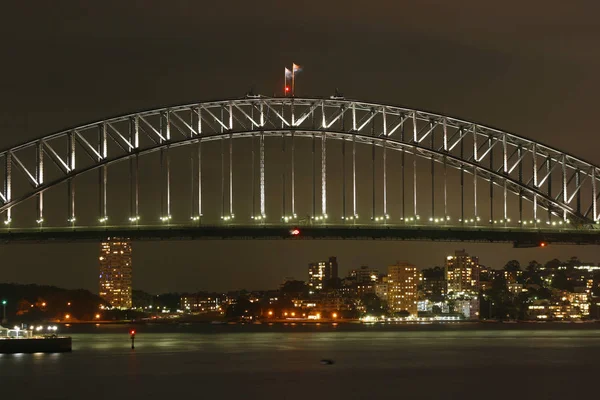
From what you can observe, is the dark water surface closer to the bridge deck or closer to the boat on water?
the boat on water

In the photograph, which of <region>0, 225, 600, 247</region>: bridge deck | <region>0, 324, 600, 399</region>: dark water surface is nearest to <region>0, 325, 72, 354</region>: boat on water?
<region>0, 324, 600, 399</region>: dark water surface

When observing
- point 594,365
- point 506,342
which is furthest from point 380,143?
point 594,365

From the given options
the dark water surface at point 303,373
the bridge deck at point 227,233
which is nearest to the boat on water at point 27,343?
the dark water surface at point 303,373

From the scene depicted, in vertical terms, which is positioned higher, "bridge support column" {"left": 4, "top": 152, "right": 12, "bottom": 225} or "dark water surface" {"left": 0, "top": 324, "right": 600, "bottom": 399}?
"bridge support column" {"left": 4, "top": 152, "right": 12, "bottom": 225}

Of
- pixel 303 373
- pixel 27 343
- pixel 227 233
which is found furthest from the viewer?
pixel 227 233

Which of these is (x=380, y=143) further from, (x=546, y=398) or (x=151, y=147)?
(x=546, y=398)

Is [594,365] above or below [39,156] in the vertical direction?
below

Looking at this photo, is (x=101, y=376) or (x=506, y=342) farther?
(x=506, y=342)

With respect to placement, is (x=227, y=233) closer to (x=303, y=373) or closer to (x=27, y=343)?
(x=27, y=343)

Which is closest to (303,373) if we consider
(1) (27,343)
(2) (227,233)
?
(1) (27,343)

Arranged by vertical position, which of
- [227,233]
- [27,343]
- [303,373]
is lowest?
[303,373]

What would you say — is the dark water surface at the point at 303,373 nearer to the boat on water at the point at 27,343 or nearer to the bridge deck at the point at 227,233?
the boat on water at the point at 27,343
